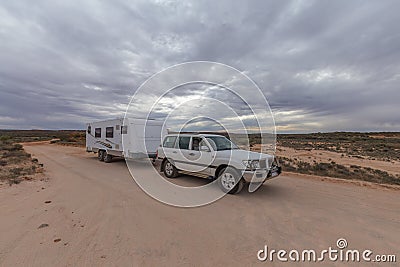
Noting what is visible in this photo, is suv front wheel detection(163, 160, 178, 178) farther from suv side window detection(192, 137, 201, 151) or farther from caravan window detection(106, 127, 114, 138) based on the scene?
caravan window detection(106, 127, 114, 138)

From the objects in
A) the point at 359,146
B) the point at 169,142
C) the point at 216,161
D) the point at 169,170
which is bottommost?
the point at 169,170

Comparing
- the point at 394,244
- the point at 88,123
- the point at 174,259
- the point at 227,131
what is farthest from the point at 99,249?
the point at 88,123

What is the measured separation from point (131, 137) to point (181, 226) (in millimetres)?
7648

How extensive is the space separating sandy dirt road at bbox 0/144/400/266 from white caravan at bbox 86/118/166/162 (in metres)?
4.48

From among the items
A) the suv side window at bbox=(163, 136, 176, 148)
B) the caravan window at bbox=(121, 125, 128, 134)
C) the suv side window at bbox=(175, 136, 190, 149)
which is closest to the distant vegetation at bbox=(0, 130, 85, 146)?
the caravan window at bbox=(121, 125, 128, 134)

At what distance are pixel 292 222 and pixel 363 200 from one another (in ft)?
9.59

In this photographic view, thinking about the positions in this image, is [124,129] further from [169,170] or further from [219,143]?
[219,143]

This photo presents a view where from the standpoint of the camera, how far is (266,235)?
3.98m

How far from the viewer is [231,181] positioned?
6.54 metres

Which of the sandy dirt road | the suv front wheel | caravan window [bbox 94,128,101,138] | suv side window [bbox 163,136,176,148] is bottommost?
the sandy dirt road

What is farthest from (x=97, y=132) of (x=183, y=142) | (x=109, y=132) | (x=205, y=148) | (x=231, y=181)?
(x=231, y=181)

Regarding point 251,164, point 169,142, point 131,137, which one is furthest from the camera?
point 131,137

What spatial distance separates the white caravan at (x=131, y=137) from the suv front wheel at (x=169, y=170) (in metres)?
2.62

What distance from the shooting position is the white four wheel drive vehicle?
20.8 feet
